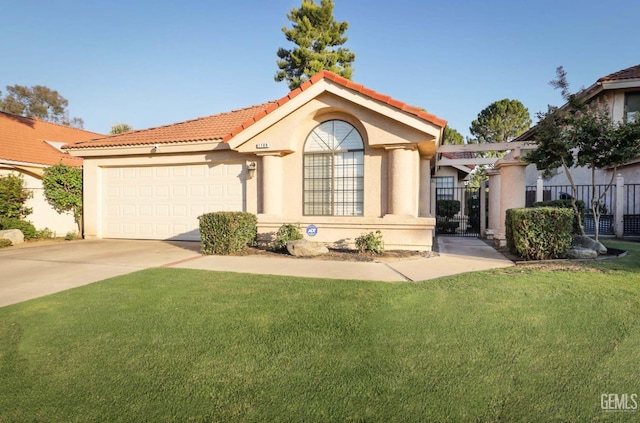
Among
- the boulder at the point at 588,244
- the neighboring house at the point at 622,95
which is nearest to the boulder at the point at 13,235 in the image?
the boulder at the point at 588,244

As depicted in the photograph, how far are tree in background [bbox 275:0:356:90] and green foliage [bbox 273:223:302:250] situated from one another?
1776cm

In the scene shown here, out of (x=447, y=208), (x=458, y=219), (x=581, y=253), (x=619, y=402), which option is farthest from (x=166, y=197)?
(x=458, y=219)

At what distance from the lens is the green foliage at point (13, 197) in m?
12.6

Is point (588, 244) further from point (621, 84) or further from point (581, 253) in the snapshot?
point (621, 84)

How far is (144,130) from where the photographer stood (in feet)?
46.8

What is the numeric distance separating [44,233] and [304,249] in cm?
1128

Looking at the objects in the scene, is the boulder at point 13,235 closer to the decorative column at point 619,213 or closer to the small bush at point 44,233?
the small bush at point 44,233

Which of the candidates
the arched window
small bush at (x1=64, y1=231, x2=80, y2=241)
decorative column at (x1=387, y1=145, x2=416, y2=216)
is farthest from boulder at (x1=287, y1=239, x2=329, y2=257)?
small bush at (x1=64, y1=231, x2=80, y2=241)

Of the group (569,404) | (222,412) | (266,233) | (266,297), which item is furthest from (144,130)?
(569,404)

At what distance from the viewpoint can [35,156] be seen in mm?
15984

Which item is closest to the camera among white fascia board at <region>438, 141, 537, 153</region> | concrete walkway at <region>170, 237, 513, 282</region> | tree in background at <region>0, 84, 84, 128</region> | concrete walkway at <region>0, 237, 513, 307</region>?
concrete walkway at <region>0, 237, 513, 307</region>

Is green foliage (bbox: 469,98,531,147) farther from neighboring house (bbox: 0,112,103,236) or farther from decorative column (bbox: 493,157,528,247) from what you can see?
neighboring house (bbox: 0,112,103,236)

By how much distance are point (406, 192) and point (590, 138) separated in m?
4.37

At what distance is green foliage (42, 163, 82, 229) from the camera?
13555 mm
